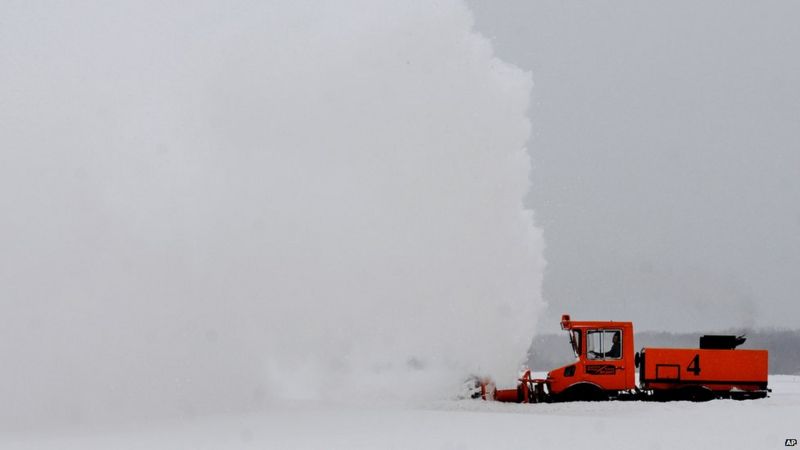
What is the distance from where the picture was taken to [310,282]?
2531 cm

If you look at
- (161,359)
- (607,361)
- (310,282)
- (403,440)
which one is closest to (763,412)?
(607,361)

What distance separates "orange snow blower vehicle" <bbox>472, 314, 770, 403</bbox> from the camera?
22656mm

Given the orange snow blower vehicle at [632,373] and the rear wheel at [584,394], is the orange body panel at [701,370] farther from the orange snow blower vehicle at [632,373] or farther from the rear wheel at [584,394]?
the rear wheel at [584,394]

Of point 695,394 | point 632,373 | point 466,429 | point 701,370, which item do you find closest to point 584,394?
point 632,373

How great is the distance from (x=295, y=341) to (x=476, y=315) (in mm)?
5329

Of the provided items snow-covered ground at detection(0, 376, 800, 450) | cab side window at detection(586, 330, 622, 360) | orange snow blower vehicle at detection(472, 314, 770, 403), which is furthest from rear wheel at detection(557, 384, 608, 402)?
cab side window at detection(586, 330, 622, 360)

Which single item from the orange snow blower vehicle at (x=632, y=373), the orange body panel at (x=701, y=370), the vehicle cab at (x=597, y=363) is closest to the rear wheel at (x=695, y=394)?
the orange snow blower vehicle at (x=632, y=373)

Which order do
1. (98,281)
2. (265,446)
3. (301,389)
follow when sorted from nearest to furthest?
(265,446) → (98,281) → (301,389)

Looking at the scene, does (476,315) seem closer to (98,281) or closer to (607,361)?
(607,361)

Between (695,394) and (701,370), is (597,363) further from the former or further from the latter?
(701,370)

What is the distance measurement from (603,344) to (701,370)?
3191mm

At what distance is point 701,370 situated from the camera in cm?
2386

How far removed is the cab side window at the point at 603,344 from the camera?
22.8 m

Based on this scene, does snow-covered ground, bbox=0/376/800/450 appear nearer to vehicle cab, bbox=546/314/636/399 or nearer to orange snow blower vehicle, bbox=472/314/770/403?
vehicle cab, bbox=546/314/636/399
